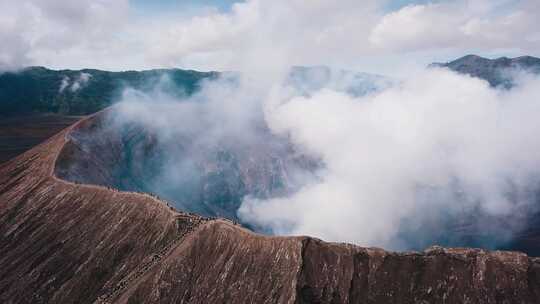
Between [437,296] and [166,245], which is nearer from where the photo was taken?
[437,296]

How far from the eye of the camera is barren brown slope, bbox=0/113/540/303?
392ft

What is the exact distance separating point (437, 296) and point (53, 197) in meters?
149

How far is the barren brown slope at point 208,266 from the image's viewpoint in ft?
392

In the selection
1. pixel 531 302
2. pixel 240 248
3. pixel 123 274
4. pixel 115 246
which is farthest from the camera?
pixel 115 246

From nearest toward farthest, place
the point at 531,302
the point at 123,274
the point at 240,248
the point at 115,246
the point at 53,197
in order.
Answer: the point at 531,302 → the point at 240,248 → the point at 123,274 → the point at 115,246 → the point at 53,197

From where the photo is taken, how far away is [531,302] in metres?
115

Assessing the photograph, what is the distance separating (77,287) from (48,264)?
1967cm

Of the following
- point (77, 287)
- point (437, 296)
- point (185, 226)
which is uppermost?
point (185, 226)

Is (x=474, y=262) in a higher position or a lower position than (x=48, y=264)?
higher

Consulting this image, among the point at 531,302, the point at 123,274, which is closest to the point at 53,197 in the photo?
the point at 123,274

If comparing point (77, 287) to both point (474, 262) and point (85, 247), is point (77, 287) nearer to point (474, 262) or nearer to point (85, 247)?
point (85, 247)

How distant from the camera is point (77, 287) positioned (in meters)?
147

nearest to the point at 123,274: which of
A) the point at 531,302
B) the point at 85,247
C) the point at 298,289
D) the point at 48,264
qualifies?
the point at 85,247

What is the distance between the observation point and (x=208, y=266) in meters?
134
